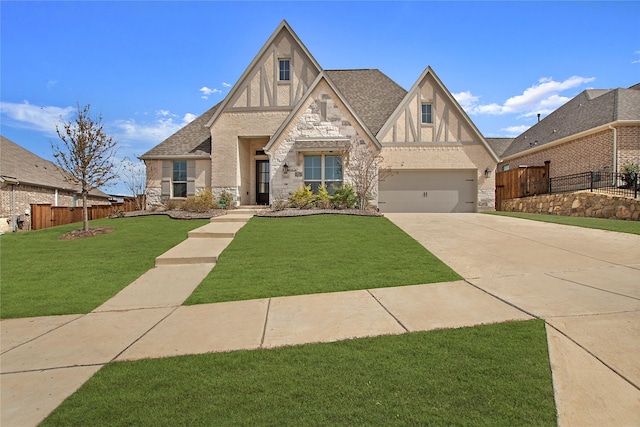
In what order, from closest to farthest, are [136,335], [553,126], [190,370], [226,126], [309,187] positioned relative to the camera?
[190,370]
[136,335]
[309,187]
[226,126]
[553,126]

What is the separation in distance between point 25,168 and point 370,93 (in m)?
22.8

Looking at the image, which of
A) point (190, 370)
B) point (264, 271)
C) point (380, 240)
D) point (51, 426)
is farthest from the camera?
point (380, 240)

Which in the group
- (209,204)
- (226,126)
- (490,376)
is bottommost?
(490,376)

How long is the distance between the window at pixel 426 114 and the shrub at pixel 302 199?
8152 mm

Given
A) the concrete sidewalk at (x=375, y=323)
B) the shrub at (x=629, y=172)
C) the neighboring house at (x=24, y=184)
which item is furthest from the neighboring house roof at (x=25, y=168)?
the shrub at (x=629, y=172)

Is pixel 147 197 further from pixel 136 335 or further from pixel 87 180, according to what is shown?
pixel 136 335

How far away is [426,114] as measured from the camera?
1762cm

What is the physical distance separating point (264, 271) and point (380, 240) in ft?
11.6

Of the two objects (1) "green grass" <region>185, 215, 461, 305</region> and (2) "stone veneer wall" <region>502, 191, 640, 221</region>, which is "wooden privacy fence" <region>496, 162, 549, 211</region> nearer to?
(2) "stone veneer wall" <region>502, 191, 640, 221</region>

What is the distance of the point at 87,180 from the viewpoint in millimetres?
11195

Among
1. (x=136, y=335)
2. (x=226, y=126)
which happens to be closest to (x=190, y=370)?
(x=136, y=335)

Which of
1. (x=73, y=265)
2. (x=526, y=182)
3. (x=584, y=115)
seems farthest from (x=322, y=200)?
(x=584, y=115)

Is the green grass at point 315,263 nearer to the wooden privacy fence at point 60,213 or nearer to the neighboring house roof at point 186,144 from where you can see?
the neighboring house roof at point 186,144

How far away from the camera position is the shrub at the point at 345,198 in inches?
556
